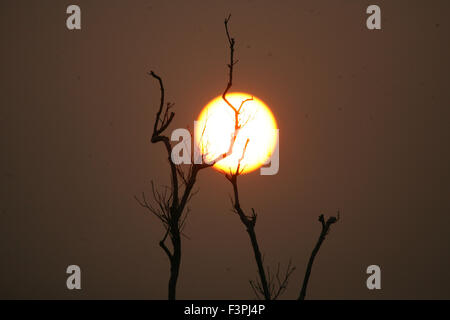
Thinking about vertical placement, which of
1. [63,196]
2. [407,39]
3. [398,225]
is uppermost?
[407,39]

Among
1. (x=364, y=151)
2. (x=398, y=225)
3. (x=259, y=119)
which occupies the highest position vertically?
(x=259, y=119)

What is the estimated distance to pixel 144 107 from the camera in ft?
16.9

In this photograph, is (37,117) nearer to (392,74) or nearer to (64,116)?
(64,116)

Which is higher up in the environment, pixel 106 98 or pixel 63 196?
pixel 106 98

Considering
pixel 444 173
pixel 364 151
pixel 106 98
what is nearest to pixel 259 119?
pixel 364 151

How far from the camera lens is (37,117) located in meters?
5.16

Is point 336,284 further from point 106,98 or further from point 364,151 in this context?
point 106,98

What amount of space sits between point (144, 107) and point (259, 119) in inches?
42.7

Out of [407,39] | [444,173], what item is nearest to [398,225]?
[444,173]

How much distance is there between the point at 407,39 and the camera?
512cm

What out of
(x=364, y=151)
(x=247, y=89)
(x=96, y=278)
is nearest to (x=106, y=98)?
(x=247, y=89)

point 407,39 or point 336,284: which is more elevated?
point 407,39

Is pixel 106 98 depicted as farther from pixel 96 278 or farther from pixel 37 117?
pixel 96 278

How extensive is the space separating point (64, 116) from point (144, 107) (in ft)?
2.49
